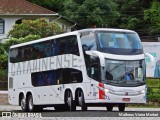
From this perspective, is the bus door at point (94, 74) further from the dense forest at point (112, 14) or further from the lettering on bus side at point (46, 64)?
the dense forest at point (112, 14)

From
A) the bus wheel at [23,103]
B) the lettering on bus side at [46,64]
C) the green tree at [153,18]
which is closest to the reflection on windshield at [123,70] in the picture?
the lettering on bus side at [46,64]

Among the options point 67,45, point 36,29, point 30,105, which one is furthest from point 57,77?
point 36,29

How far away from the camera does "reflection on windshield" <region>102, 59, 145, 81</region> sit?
27.9 m

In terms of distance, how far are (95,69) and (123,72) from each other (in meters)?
1.34

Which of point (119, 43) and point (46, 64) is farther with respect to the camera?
point (46, 64)

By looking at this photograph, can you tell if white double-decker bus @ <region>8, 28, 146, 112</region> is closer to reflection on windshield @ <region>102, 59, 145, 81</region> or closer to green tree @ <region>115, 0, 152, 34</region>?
reflection on windshield @ <region>102, 59, 145, 81</region>

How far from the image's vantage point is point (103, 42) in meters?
28.2

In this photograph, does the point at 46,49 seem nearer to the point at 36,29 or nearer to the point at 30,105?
the point at 30,105

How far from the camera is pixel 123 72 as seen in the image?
28078mm

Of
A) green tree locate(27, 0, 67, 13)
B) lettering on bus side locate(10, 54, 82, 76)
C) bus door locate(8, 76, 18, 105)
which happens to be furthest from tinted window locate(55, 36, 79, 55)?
green tree locate(27, 0, 67, 13)

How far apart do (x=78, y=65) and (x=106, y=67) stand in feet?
5.36

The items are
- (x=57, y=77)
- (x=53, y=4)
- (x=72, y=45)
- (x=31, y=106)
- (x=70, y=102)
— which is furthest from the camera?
(x=53, y=4)

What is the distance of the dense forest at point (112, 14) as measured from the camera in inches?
3000

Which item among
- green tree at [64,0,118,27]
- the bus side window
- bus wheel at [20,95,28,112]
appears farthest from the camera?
green tree at [64,0,118,27]
